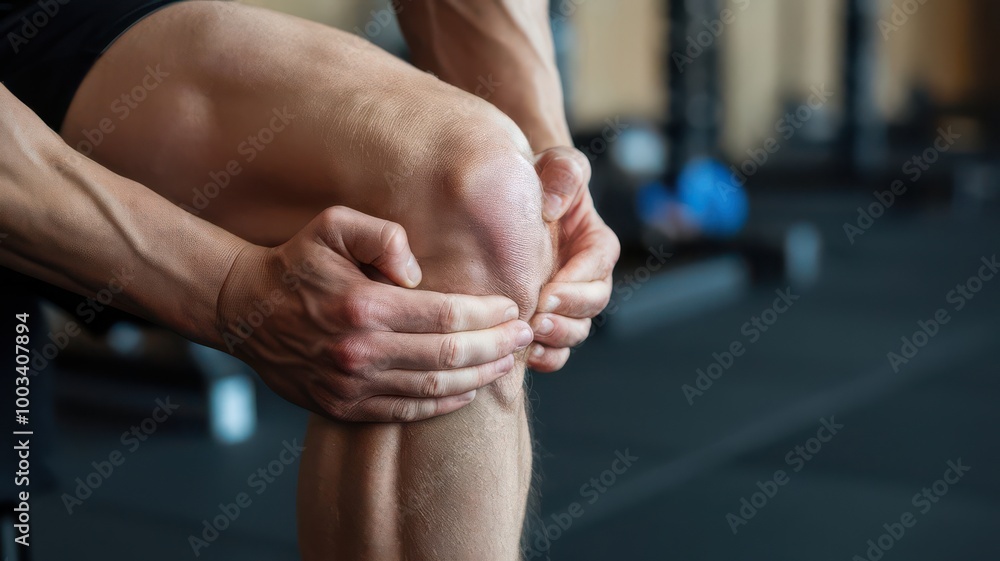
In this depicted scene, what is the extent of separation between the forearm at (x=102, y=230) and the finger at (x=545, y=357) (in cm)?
30

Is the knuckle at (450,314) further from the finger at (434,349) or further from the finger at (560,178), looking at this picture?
the finger at (560,178)

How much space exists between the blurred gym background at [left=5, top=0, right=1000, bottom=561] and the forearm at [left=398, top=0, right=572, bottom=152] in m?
0.07

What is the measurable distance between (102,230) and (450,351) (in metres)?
0.29

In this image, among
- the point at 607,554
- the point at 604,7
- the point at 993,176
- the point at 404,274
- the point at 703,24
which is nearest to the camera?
the point at 404,274

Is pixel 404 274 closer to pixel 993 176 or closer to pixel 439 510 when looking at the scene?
pixel 439 510

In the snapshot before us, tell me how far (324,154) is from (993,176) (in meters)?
6.20

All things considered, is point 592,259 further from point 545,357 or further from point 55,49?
point 55,49

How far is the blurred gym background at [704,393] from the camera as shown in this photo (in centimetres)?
163

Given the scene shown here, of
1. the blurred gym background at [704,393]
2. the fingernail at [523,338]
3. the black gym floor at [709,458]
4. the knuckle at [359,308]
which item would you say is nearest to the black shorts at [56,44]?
the blurred gym background at [704,393]

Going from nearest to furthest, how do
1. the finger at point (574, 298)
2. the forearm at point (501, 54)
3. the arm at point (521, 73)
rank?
1. the finger at point (574, 298)
2. the arm at point (521, 73)
3. the forearm at point (501, 54)

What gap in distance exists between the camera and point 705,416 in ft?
7.48

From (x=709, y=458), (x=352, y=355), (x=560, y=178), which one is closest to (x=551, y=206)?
(x=560, y=178)

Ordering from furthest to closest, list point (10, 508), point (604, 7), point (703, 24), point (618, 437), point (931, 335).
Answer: point (604, 7)
point (703, 24)
point (931, 335)
point (618, 437)
point (10, 508)

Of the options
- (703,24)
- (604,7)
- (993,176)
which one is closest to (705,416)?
(703,24)
